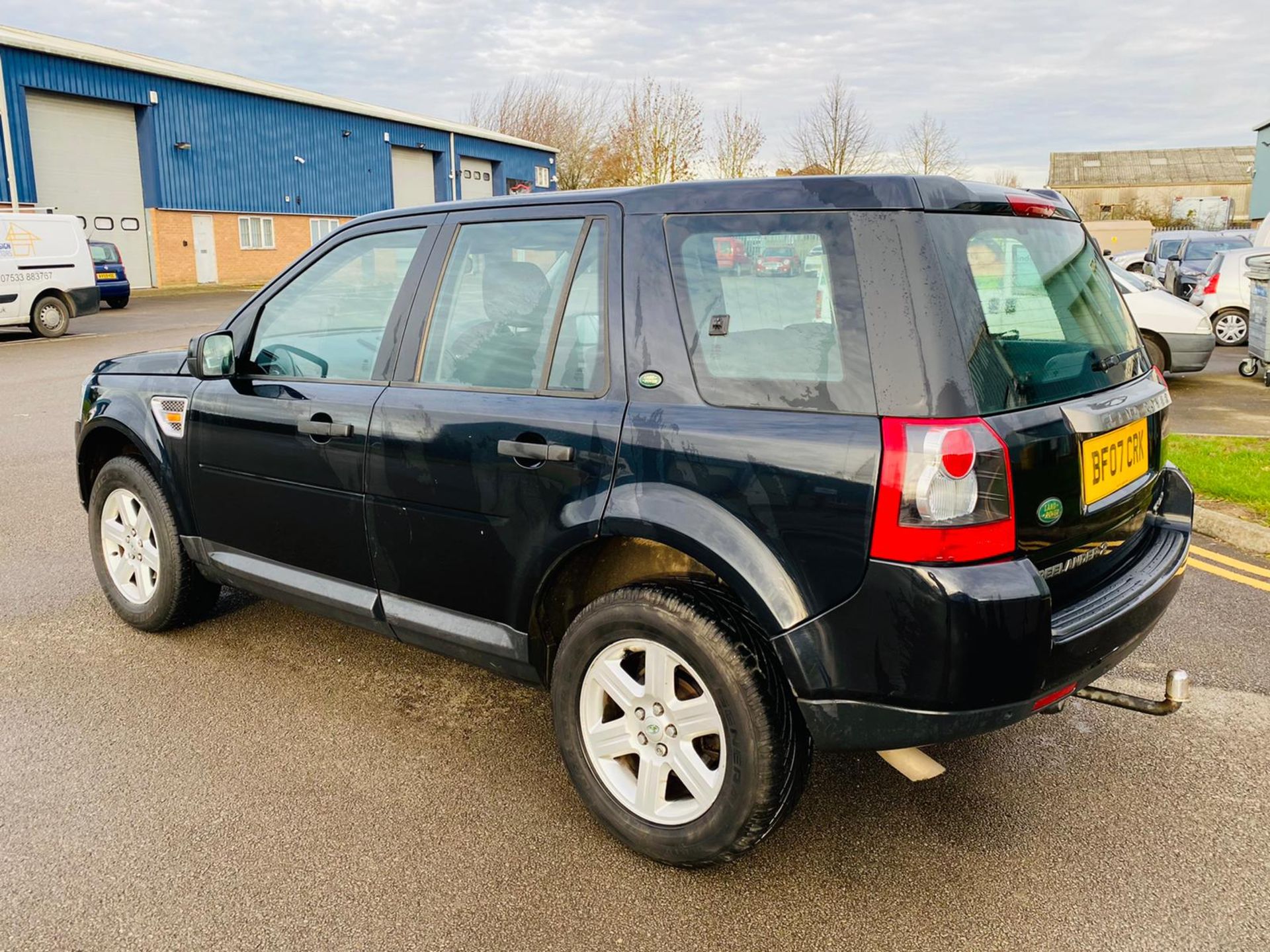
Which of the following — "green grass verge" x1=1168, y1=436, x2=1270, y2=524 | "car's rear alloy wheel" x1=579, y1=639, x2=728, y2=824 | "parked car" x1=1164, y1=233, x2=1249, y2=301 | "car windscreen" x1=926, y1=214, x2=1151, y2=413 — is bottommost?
"green grass verge" x1=1168, y1=436, x2=1270, y2=524

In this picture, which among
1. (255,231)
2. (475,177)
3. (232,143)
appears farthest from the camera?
(475,177)

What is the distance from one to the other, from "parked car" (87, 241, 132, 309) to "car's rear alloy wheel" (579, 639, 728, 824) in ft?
83.7

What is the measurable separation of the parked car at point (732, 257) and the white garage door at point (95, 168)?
105 feet

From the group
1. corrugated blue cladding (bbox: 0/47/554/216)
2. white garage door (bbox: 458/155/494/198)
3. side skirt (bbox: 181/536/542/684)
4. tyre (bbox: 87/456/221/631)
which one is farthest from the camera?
white garage door (bbox: 458/155/494/198)

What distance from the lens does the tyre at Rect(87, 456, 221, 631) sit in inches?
166

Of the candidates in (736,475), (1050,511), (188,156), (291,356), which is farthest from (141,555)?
(188,156)

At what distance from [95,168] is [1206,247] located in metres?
30.6

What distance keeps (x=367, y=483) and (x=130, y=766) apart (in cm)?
118

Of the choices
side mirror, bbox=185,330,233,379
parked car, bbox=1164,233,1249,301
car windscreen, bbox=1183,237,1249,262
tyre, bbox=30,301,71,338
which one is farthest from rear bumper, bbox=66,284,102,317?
car windscreen, bbox=1183,237,1249,262

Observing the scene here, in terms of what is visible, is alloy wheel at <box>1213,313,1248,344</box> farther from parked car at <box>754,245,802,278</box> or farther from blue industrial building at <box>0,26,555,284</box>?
blue industrial building at <box>0,26,555,284</box>

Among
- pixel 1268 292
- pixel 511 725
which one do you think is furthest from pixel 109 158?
pixel 511 725

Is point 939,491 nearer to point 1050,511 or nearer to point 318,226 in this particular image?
point 1050,511

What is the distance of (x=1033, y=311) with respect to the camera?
8.93ft

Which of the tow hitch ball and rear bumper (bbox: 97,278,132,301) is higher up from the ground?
rear bumper (bbox: 97,278,132,301)
